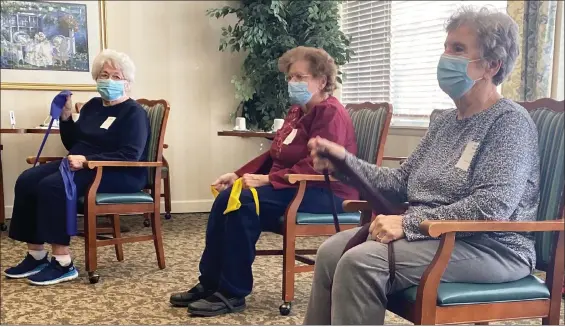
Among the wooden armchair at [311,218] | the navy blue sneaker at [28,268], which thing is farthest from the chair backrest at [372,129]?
the navy blue sneaker at [28,268]

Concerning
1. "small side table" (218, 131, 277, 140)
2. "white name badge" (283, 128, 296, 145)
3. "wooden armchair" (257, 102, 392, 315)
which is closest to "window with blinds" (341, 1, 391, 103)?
"small side table" (218, 131, 277, 140)

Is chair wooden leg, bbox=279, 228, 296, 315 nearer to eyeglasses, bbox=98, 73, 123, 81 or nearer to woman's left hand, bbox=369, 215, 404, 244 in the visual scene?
woman's left hand, bbox=369, 215, 404, 244

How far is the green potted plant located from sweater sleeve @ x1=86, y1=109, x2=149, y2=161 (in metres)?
1.04

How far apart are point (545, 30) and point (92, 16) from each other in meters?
2.94

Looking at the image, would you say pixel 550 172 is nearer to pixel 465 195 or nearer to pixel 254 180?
pixel 465 195

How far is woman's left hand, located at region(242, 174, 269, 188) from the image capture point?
2053mm

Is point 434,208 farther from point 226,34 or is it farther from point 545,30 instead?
point 226,34

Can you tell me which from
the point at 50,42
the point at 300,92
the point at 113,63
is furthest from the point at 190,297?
the point at 50,42

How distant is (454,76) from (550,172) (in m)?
0.33

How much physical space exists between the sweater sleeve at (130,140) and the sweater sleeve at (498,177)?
5.07 feet

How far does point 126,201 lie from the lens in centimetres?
245

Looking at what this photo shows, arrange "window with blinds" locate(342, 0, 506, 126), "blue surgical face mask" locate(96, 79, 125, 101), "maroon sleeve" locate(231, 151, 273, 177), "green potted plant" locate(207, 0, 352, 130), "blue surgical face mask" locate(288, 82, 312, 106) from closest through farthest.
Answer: "blue surgical face mask" locate(288, 82, 312, 106)
"maroon sleeve" locate(231, 151, 273, 177)
"blue surgical face mask" locate(96, 79, 125, 101)
"window with blinds" locate(342, 0, 506, 126)
"green potted plant" locate(207, 0, 352, 130)

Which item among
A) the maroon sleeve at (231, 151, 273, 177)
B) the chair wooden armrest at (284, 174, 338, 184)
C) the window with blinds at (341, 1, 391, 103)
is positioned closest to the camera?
the chair wooden armrest at (284, 174, 338, 184)

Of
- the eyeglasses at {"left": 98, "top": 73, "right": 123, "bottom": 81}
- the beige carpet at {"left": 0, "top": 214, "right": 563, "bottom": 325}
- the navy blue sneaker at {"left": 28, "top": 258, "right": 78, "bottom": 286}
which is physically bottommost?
the beige carpet at {"left": 0, "top": 214, "right": 563, "bottom": 325}
